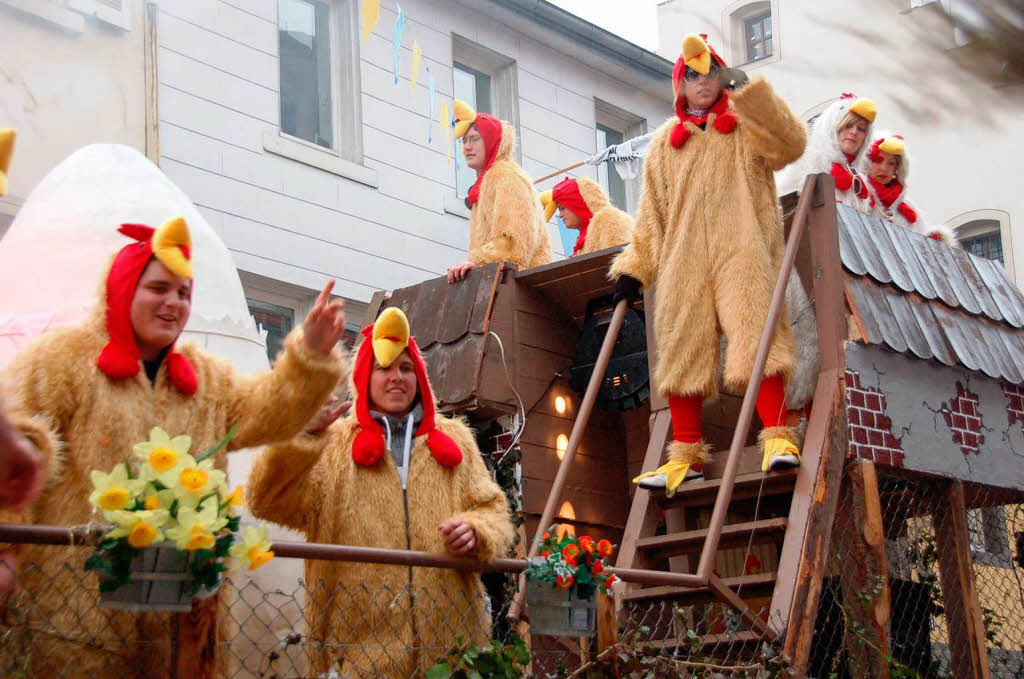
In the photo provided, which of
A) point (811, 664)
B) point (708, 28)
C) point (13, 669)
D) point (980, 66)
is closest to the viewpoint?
point (980, 66)

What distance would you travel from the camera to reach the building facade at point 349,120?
964cm

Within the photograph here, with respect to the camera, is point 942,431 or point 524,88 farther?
point 524,88

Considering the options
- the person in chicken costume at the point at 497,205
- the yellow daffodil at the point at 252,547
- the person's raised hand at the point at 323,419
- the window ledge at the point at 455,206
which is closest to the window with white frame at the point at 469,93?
the window ledge at the point at 455,206

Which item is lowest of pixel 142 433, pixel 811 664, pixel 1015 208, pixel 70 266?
pixel 811 664

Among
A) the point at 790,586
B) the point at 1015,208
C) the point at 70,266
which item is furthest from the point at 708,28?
the point at 1015,208

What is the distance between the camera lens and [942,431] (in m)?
6.22

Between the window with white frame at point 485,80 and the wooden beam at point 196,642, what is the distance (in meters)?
8.70

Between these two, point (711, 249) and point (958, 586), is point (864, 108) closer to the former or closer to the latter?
point (711, 249)

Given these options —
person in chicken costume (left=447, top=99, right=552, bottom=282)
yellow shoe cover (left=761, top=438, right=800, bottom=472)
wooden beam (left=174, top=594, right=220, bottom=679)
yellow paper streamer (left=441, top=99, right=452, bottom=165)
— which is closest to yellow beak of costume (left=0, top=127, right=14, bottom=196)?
wooden beam (left=174, top=594, right=220, bottom=679)

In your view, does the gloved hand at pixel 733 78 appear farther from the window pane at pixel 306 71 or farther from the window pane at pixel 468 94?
the window pane at pixel 468 94

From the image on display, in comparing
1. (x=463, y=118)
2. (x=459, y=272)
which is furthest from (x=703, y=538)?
(x=463, y=118)

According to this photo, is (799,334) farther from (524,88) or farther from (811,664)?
(524,88)

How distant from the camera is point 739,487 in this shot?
561 centimetres

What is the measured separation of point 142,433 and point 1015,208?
39.2ft
